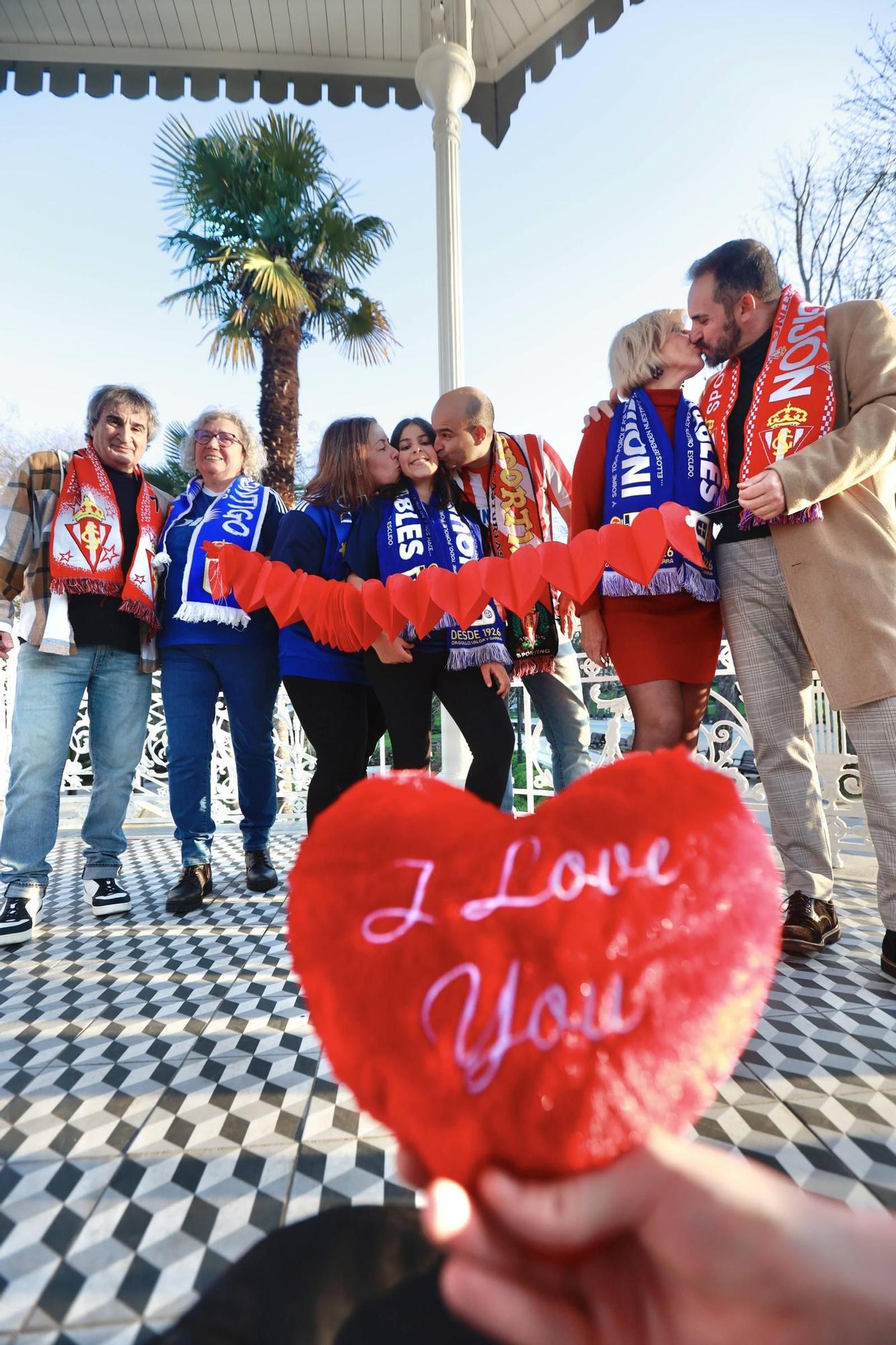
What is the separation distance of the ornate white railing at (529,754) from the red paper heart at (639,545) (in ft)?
2.92

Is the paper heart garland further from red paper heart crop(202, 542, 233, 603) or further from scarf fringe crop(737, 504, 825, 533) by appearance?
scarf fringe crop(737, 504, 825, 533)

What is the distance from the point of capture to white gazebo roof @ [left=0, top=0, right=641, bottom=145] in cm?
330

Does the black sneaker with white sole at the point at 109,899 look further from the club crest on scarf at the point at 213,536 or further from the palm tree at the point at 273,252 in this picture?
the palm tree at the point at 273,252

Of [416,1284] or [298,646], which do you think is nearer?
[416,1284]

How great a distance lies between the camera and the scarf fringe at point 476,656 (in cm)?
161

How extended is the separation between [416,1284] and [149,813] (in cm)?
324

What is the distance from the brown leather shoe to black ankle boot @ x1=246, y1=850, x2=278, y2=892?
147cm

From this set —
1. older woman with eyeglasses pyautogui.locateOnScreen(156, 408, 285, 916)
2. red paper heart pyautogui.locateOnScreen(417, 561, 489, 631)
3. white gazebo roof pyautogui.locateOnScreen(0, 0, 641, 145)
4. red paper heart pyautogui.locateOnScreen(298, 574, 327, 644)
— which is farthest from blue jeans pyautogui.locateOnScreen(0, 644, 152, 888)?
white gazebo roof pyautogui.locateOnScreen(0, 0, 641, 145)

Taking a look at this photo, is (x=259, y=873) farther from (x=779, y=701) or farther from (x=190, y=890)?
(x=779, y=701)

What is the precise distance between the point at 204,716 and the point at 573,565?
1.22 metres

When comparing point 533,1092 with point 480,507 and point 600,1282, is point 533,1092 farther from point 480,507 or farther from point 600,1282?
point 480,507

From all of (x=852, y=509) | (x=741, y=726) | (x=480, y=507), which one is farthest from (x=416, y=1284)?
(x=741, y=726)

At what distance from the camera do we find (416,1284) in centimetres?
57

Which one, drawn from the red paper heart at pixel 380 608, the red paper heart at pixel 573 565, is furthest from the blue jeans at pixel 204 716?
the red paper heart at pixel 573 565
